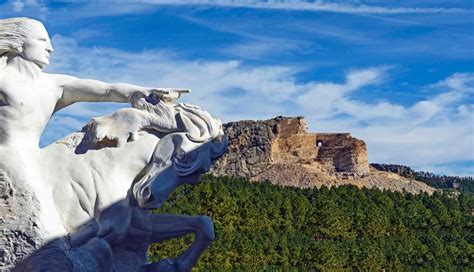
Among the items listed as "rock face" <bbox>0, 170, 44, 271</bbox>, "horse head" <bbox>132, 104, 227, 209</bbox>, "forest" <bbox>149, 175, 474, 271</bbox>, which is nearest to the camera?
"rock face" <bbox>0, 170, 44, 271</bbox>

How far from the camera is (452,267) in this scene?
39.6 m

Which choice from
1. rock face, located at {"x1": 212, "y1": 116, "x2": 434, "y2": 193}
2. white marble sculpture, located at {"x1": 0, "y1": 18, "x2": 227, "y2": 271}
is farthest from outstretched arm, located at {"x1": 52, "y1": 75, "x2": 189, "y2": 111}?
rock face, located at {"x1": 212, "y1": 116, "x2": 434, "y2": 193}

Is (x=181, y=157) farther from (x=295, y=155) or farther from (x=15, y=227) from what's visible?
(x=295, y=155)

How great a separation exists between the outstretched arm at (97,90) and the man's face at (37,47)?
0.51 feet

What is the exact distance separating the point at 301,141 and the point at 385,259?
130ft

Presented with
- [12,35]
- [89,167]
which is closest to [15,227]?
[89,167]

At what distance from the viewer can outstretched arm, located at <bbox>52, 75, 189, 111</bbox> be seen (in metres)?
5.61

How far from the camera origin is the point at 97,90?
5617mm

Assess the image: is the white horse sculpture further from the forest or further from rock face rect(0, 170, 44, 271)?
the forest

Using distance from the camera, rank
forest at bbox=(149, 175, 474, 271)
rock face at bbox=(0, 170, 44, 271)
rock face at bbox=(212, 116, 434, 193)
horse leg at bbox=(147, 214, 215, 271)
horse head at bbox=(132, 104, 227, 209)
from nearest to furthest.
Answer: rock face at bbox=(0, 170, 44, 271) → horse head at bbox=(132, 104, 227, 209) → horse leg at bbox=(147, 214, 215, 271) → forest at bbox=(149, 175, 474, 271) → rock face at bbox=(212, 116, 434, 193)

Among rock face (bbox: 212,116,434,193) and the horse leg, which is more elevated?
rock face (bbox: 212,116,434,193)

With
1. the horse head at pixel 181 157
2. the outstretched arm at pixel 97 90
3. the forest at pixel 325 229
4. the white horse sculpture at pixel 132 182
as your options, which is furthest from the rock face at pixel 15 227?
the forest at pixel 325 229

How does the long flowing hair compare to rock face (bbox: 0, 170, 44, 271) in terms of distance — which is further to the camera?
the long flowing hair

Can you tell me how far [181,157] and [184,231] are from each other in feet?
1.66
